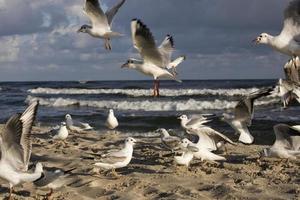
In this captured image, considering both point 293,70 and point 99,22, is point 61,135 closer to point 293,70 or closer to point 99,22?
point 99,22

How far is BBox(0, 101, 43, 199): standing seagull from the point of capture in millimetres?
5445

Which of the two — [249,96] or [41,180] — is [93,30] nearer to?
[249,96]

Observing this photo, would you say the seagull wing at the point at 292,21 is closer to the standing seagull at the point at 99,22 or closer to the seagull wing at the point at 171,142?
the seagull wing at the point at 171,142

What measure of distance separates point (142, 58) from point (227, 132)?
3164 mm

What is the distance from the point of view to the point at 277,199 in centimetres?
546

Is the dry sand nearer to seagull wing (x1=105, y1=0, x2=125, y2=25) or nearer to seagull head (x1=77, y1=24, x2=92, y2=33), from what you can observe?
seagull head (x1=77, y1=24, x2=92, y2=33)

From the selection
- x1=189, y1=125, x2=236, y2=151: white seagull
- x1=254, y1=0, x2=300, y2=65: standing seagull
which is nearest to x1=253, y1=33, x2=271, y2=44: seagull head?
x1=254, y1=0, x2=300, y2=65: standing seagull

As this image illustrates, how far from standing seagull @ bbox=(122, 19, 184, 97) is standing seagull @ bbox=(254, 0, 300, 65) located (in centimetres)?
211

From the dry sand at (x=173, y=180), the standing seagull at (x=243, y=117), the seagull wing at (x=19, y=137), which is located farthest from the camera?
the standing seagull at (x=243, y=117)

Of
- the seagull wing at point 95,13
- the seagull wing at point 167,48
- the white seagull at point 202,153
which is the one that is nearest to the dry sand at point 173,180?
the white seagull at point 202,153

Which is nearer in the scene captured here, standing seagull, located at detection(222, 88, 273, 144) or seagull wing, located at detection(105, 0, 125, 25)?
→ standing seagull, located at detection(222, 88, 273, 144)

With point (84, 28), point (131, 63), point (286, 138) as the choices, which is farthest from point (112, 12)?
point (286, 138)

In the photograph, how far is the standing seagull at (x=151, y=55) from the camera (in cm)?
878

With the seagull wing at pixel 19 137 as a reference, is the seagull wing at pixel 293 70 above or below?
above
